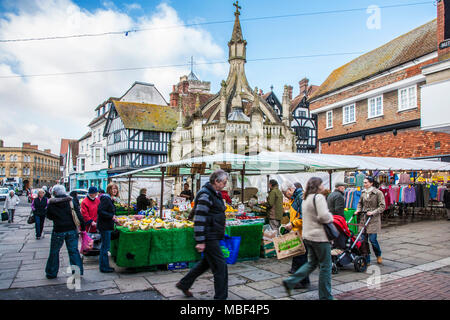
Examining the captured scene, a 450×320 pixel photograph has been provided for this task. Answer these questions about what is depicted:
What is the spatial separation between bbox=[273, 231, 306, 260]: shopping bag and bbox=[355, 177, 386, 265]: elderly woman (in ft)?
6.67

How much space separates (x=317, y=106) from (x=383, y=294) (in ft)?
65.2

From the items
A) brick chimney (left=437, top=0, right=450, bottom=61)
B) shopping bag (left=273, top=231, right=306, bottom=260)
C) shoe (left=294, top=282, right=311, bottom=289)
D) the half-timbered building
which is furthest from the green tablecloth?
the half-timbered building

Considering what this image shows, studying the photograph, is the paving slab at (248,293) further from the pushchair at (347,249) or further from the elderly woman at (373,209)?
the elderly woman at (373,209)

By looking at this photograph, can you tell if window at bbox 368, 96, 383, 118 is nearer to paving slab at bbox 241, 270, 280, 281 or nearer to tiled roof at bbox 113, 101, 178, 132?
paving slab at bbox 241, 270, 280, 281

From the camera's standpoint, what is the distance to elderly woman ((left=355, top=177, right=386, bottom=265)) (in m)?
6.47

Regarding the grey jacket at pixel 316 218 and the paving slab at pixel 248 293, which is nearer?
the grey jacket at pixel 316 218

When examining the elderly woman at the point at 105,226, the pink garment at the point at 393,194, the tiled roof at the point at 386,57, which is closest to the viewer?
the elderly woman at the point at 105,226

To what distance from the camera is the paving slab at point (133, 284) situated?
5053 millimetres

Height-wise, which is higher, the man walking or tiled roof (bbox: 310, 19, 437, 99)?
tiled roof (bbox: 310, 19, 437, 99)

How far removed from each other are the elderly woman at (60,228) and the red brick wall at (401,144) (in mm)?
16052

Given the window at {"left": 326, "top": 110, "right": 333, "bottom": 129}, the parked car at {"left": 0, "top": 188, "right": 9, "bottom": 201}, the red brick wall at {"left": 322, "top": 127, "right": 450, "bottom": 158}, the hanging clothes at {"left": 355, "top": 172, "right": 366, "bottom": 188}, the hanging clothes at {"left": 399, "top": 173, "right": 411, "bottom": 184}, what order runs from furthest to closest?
the parked car at {"left": 0, "top": 188, "right": 9, "bottom": 201}, the window at {"left": 326, "top": 110, "right": 333, "bottom": 129}, the red brick wall at {"left": 322, "top": 127, "right": 450, "bottom": 158}, the hanging clothes at {"left": 399, "top": 173, "right": 411, "bottom": 184}, the hanging clothes at {"left": 355, "top": 172, "right": 366, "bottom": 188}

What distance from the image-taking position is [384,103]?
60.0ft

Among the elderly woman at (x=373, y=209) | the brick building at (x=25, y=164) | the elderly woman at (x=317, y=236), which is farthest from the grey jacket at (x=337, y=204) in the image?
the brick building at (x=25, y=164)
